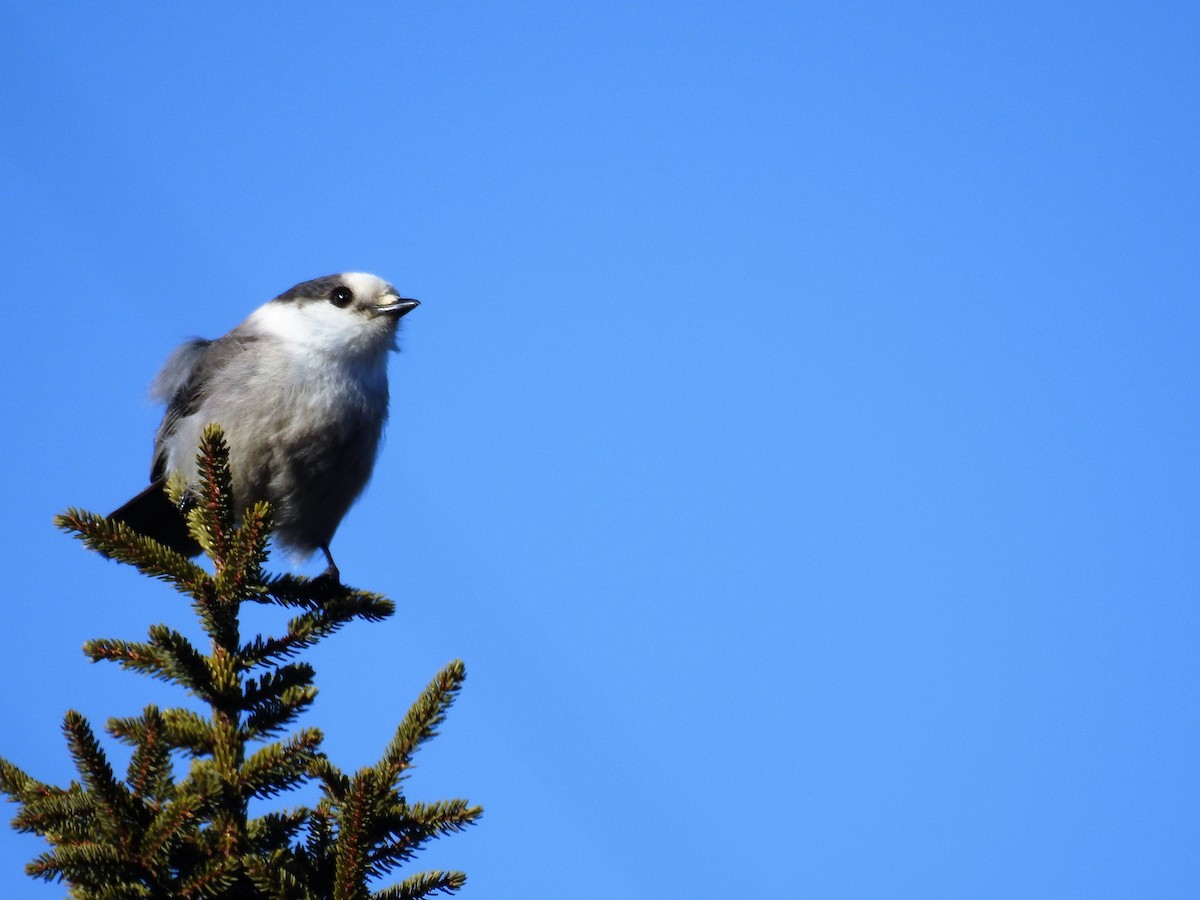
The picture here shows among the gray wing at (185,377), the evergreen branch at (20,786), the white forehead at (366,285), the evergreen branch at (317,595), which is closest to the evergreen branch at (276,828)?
the evergreen branch at (20,786)

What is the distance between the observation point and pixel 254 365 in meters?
4.86

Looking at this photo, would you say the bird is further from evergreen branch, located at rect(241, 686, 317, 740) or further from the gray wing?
evergreen branch, located at rect(241, 686, 317, 740)

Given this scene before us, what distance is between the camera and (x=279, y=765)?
7.61 feet

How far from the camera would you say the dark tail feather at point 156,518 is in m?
4.49

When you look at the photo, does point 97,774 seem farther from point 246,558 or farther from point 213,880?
point 246,558

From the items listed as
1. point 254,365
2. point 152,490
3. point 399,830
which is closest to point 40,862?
point 399,830

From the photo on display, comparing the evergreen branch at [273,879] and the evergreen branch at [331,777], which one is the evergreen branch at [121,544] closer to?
the evergreen branch at [331,777]

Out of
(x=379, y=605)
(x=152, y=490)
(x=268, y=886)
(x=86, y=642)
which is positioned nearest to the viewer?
(x=268, y=886)

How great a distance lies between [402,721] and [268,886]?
1.36ft

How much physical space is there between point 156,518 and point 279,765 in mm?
2522

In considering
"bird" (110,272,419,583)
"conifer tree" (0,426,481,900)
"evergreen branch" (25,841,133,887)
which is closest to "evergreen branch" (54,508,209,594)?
"conifer tree" (0,426,481,900)

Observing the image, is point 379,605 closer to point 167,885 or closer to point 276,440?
point 167,885

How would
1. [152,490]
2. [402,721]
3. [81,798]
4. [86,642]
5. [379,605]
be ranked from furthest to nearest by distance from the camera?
[152,490] < [379,605] < [86,642] < [402,721] < [81,798]

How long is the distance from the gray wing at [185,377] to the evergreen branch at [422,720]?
2.92m
